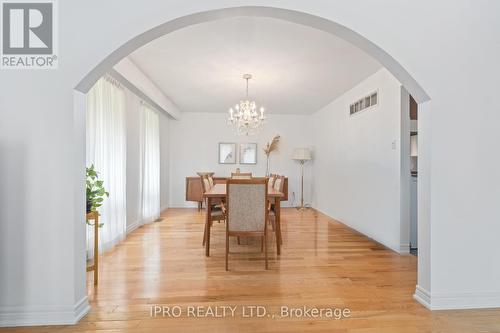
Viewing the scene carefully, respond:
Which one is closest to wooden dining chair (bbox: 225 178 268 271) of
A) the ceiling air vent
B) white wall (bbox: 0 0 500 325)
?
white wall (bbox: 0 0 500 325)

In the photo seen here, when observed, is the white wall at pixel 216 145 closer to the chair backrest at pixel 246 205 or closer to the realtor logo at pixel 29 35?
the chair backrest at pixel 246 205

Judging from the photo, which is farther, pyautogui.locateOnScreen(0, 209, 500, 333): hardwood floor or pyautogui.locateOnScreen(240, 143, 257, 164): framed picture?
pyautogui.locateOnScreen(240, 143, 257, 164): framed picture

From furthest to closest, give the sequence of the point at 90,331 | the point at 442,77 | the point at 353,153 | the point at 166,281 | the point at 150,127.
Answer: the point at 150,127 < the point at 353,153 < the point at 166,281 < the point at 442,77 < the point at 90,331

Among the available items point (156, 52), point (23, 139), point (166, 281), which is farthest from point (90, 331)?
point (156, 52)

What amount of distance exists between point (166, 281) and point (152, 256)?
750mm

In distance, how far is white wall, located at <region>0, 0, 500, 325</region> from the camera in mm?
1701

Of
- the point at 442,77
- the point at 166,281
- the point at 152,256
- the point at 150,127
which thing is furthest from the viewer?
the point at 150,127

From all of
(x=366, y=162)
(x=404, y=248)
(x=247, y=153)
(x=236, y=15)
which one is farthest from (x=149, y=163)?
(x=404, y=248)

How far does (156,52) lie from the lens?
302 centimetres

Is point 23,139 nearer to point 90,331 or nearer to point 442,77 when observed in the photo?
point 90,331

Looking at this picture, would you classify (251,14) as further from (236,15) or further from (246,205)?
(246,205)

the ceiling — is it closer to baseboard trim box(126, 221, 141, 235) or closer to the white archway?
the white archway

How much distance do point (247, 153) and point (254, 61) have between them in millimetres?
3543

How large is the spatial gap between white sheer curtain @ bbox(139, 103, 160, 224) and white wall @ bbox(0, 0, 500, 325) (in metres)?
2.83
